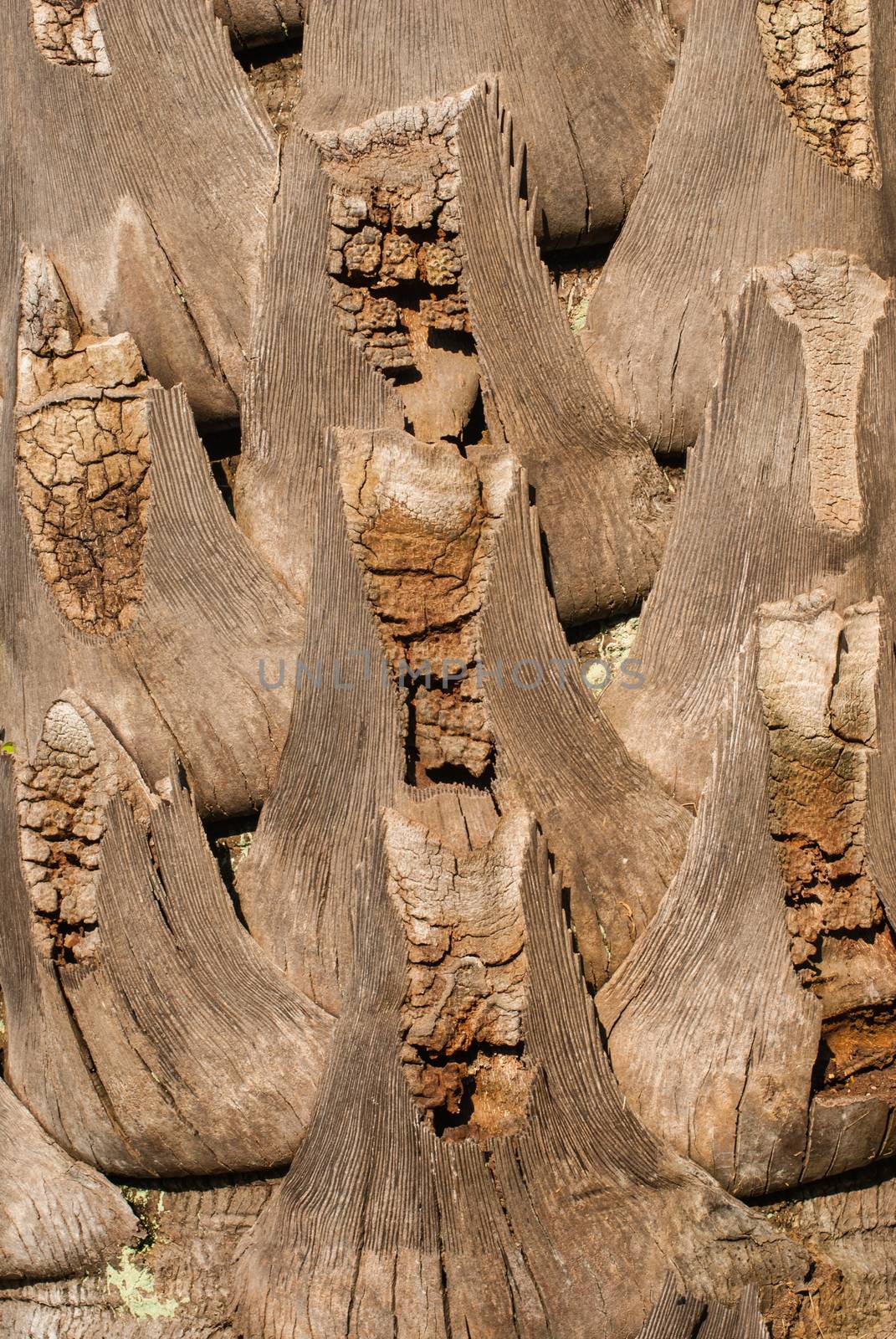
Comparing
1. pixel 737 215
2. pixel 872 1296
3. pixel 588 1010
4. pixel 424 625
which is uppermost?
pixel 737 215

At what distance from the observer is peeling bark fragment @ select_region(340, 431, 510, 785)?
1.18 m

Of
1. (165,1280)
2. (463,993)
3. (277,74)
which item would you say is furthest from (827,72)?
(165,1280)

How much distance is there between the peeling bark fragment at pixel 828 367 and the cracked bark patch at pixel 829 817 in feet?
0.40

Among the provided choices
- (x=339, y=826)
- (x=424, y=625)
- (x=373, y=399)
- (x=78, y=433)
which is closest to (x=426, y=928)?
(x=339, y=826)

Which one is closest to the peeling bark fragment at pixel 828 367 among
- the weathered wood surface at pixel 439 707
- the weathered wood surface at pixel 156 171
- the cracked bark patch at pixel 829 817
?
the cracked bark patch at pixel 829 817

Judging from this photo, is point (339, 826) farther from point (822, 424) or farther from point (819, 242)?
point (819, 242)

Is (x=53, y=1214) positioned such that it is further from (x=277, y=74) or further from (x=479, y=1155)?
(x=277, y=74)

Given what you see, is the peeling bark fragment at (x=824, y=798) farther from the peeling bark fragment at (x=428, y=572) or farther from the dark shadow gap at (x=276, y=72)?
the dark shadow gap at (x=276, y=72)

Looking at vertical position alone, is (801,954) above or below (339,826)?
below

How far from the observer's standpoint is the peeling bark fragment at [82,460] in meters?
1.28

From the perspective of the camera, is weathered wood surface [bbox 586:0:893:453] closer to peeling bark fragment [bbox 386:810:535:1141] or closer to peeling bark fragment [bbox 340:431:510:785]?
peeling bark fragment [bbox 340:431:510:785]

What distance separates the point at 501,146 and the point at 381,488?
41 centimetres

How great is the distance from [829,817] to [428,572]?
50 cm

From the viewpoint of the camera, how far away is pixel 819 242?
130cm
